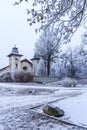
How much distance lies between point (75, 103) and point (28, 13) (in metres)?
4.54

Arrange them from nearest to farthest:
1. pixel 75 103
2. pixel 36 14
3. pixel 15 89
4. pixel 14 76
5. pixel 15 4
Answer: pixel 15 4 → pixel 36 14 → pixel 75 103 → pixel 15 89 → pixel 14 76

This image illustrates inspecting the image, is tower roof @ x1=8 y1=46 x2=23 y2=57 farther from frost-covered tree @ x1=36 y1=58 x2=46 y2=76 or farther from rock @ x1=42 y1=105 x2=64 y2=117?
rock @ x1=42 y1=105 x2=64 y2=117

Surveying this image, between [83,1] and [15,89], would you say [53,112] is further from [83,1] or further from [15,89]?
[15,89]

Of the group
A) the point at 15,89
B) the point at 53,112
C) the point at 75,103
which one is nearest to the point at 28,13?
the point at 53,112

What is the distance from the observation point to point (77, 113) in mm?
9820

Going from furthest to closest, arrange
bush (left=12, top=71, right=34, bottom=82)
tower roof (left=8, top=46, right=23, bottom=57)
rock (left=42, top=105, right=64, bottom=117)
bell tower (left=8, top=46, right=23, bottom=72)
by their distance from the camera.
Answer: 1. tower roof (left=8, top=46, right=23, bottom=57)
2. bell tower (left=8, top=46, right=23, bottom=72)
3. bush (left=12, top=71, right=34, bottom=82)
4. rock (left=42, top=105, right=64, bottom=117)

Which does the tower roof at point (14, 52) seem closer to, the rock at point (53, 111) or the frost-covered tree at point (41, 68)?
the frost-covered tree at point (41, 68)

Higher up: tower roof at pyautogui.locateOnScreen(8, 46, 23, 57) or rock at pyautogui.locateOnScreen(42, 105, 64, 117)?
tower roof at pyautogui.locateOnScreen(8, 46, 23, 57)


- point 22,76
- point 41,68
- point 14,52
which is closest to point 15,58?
point 14,52

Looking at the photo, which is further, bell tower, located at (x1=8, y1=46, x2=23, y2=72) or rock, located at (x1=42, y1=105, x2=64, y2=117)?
bell tower, located at (x1=8, y1=46, x2=23, y2=72)

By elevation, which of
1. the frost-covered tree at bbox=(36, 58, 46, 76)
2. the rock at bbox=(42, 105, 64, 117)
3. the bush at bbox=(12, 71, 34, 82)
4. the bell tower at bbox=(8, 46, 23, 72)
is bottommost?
the rock at bbox=(42, 105, 64, 117)

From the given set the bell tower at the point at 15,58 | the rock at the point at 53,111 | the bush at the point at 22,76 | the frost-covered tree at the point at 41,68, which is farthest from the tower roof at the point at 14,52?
the rock at the point at 53,111

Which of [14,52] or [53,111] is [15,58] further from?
[53,111]

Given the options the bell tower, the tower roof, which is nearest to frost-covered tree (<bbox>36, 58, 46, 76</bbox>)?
the bell tower
